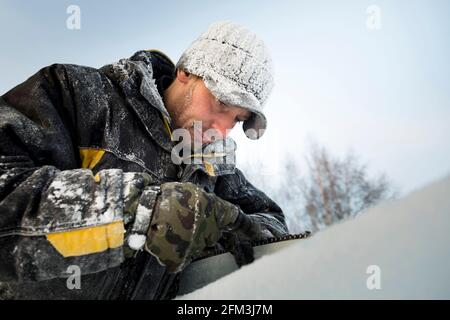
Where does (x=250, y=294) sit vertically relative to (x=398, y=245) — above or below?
below

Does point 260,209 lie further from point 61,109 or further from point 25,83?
point 25,83

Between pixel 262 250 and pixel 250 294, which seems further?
pixel 262 250

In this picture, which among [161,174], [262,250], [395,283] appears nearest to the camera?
[395,283]

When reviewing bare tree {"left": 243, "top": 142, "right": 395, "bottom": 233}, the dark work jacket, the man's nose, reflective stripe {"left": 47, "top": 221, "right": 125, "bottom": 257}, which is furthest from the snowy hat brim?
bare tree {"left": 243, "top": 142, "right": 395, "bottom": 233}

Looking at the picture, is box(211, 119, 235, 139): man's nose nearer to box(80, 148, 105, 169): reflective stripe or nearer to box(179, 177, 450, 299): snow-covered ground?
box(80, 148, 105, 169): reflective stripe

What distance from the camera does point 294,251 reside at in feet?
2.04

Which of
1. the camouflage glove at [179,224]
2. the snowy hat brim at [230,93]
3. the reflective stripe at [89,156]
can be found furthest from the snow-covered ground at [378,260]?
the snowy hat brim at [230,93]

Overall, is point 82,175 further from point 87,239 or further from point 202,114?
point 202,114

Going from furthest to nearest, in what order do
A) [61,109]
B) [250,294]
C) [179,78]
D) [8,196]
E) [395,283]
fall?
[179,78], [61,109], [8,196], [250,294], [395,283]

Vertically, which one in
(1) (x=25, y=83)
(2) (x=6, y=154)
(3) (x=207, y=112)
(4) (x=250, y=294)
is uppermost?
(1) (x=25, y=83)

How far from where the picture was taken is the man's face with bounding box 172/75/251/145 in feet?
5.86

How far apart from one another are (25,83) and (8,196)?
620 millimetres
